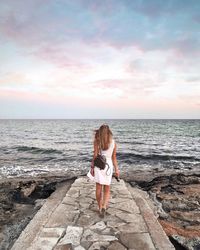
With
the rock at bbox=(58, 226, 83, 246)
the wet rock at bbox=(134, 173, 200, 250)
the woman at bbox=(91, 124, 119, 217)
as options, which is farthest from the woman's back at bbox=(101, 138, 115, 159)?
the wet rock at bbox=(134, 173, 200, 250)

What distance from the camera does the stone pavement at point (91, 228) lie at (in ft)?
13.8

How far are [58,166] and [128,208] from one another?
12.6 m

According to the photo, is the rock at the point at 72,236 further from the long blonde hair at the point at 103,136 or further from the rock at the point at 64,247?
the long blonde hair at the point at 103,136

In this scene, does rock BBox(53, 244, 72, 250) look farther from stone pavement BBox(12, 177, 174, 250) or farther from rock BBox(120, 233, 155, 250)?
rock BBox(120, 233, 155, 250)

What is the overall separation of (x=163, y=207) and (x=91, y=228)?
11.7 ft

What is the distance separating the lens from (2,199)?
340 inches

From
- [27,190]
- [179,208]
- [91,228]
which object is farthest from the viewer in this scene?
[27,190]

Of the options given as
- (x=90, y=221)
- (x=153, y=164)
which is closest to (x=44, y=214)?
(x=90, y=221)

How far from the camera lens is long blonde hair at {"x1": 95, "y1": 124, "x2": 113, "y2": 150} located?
17.3 ft

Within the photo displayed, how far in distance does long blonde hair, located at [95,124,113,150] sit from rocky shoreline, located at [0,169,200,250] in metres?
2.25

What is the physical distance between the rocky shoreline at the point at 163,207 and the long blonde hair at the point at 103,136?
2.25 m

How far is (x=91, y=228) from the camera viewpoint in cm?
479

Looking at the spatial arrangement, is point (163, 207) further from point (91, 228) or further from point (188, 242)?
point (91, 228)

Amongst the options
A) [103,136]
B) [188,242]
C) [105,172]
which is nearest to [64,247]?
[105,172]
